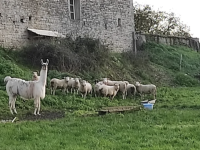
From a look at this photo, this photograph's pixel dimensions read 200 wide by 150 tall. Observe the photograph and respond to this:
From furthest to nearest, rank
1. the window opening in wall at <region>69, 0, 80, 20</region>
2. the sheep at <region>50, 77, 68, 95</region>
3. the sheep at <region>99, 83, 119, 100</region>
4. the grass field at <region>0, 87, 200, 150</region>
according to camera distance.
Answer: the window opening in wall at <region>69, 0, 80, 20</region>
the sheep at <region>99, 83, 119, 100</region>
the sheep at <region>50, 77, 68, 95</region>
the grass field at <region>0, 87, 200, 150</region>

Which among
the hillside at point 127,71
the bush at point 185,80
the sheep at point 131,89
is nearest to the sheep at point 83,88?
the hillside at point 127,71

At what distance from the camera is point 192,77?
29312 mm

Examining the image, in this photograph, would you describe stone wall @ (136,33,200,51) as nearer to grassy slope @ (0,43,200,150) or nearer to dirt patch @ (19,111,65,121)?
grassy slope @ (0,43,200,150)

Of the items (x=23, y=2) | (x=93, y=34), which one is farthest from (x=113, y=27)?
(x=23, y=2)

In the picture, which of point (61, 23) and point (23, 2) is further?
point (61, 23)

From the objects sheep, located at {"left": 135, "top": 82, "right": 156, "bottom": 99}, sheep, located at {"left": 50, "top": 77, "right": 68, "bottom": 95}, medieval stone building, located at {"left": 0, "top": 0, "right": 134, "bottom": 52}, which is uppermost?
medieval stone building, located at {"left": 0, "top": 0, "right": 134, "bottom": 52}

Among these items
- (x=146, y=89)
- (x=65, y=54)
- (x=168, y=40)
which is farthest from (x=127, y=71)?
(x=168, y=40)

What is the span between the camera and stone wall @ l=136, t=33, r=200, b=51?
104ft

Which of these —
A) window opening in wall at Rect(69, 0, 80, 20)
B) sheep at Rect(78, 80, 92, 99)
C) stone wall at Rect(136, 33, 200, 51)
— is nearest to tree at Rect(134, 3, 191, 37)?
stone wall at Rect(136, 33, 200, 51)

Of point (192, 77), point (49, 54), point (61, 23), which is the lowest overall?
point (192, 77)

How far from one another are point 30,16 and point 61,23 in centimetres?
281

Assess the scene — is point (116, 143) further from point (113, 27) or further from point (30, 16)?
point (113, 27)

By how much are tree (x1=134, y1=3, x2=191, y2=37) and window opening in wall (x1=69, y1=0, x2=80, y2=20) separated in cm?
1414

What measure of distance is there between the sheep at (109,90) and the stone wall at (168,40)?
14805 mm
